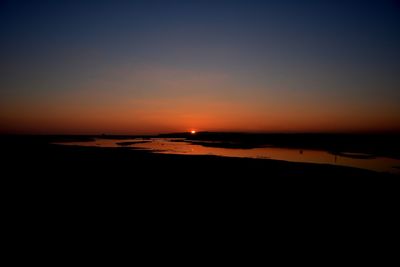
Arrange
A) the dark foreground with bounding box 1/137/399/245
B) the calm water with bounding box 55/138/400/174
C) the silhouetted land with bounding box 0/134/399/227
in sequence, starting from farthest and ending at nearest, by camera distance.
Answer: the calm water with bounding box 55/138/400/174
the silhouetted land with bounding box 0/134/399/227
the dark foreground with bounding box 1/137/399/245

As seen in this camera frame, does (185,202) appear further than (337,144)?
No

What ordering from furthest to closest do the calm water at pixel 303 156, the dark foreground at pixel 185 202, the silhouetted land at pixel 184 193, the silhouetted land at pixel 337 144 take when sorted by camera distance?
the silhouetted land at pixel 337 144 < the calm water at pixel 303 156 < the silhouetted land at pixel 184 193 < the dark foreground at pixel 185 202

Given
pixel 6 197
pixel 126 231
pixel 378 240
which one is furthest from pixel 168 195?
pixel 378 240

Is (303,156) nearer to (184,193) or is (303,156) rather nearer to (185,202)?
(184,193)

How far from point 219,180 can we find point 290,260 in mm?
8482

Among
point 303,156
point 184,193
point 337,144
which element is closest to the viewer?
point 184,193

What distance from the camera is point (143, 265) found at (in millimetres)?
5844

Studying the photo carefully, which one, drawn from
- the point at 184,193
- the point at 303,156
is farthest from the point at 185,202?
the point at 303,156

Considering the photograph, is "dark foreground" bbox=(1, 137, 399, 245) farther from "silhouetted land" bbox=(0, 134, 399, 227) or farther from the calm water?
the calm water

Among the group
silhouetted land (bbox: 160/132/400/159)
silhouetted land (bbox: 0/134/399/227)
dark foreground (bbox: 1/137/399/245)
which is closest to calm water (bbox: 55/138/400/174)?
silhouetted land (bbox: 160/132/400/159)

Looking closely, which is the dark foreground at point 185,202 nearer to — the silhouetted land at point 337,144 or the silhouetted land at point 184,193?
the silhouetted land at point 184,193

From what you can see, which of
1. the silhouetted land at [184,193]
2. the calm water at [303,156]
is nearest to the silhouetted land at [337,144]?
the calm water at [303,156]

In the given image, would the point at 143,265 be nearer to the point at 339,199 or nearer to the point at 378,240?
the point at 378,240

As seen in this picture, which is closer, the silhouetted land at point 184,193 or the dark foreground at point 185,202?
the dark foreground at point 185,202
